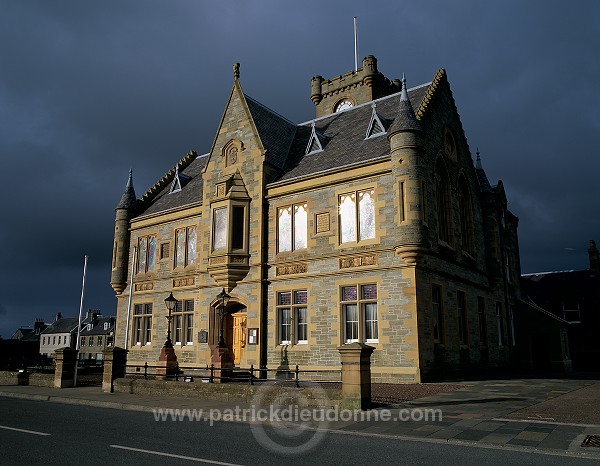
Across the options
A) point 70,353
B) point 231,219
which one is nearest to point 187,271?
point 231,219

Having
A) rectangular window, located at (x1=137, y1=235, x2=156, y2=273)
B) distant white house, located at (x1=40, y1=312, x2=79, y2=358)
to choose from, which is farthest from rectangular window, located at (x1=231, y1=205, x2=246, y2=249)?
distant white house, located at (x1=40, y1=312, x2=79, y2=358)

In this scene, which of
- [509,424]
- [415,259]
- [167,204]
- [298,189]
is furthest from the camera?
[167,204]

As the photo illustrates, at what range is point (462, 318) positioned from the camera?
26.6 meters

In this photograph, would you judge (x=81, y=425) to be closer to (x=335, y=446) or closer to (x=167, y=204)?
(x=335, y=446)

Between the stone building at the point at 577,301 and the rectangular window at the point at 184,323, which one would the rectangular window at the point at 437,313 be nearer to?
the rectangular window at the point at 184,323

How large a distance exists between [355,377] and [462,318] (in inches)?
585

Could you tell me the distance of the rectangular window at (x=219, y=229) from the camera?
27.1 metres

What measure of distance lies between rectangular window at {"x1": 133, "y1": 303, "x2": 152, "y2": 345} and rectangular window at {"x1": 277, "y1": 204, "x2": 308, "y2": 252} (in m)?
11.8

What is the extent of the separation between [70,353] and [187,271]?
28.5 feet

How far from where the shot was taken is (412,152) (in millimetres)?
21938

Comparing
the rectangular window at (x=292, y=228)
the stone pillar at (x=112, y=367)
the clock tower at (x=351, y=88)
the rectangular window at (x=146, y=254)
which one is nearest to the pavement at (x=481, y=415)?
the stone pillar at (x=112, y=367)

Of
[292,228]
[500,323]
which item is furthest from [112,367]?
[500,323]

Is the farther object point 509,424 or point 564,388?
point 564,388

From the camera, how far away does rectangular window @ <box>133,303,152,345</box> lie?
32125 millimetres
